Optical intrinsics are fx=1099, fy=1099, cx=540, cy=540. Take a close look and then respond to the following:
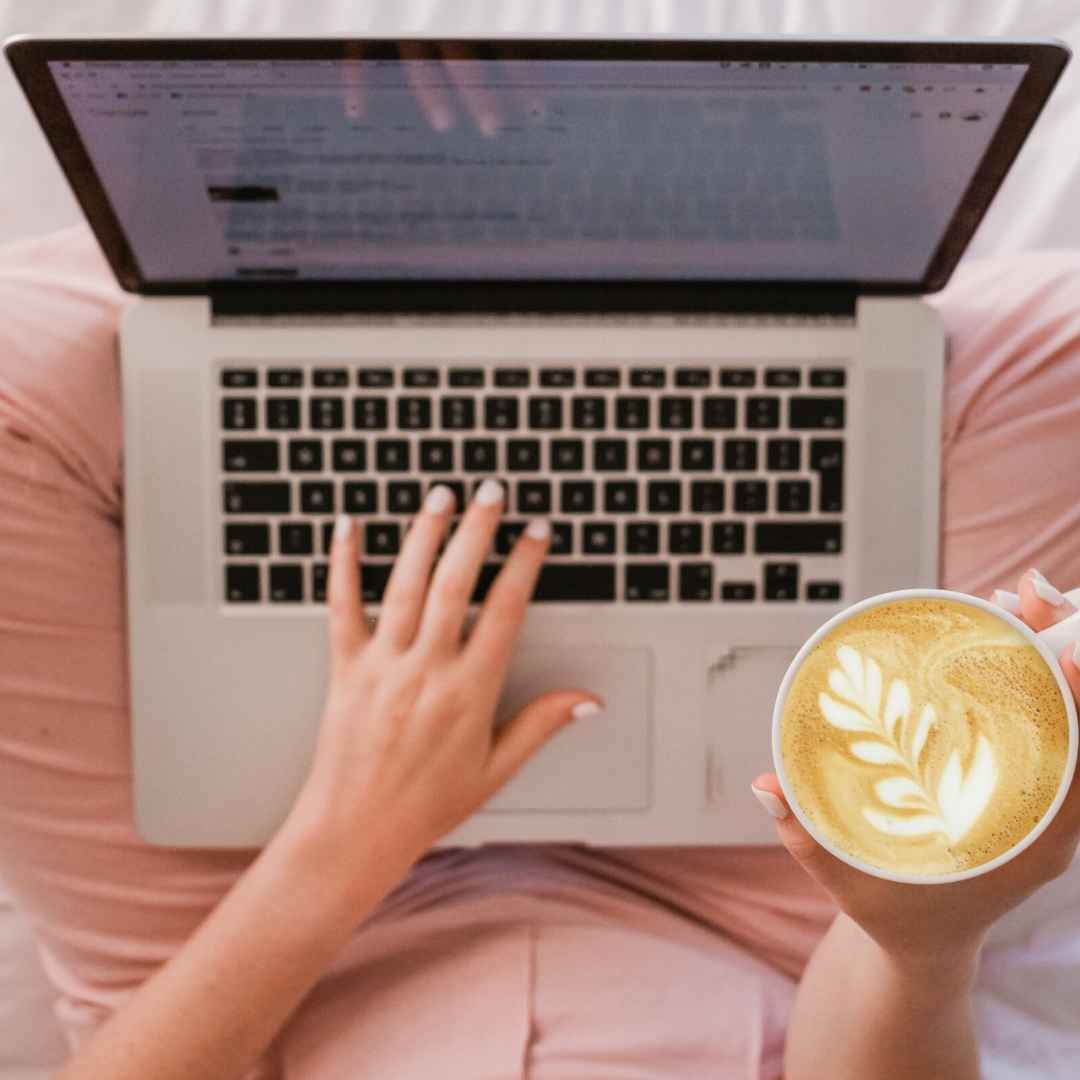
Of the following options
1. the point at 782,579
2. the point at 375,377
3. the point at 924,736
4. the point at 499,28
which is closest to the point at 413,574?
the point at 375,377

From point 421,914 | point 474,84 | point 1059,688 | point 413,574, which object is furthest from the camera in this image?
point 421,914

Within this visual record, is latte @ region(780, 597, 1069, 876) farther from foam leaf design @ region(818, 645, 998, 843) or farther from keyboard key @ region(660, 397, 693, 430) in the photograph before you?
keyboard key @ region(660, 397, 693, 430)

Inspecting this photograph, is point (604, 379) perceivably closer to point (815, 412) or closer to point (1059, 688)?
point (815, 412)

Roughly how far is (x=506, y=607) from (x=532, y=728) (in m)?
0.08

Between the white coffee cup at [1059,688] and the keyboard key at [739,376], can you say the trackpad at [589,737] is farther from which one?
the white coffee cup at [1059,688]

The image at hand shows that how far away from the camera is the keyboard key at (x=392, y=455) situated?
2.30 ft

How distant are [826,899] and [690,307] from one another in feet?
1.36

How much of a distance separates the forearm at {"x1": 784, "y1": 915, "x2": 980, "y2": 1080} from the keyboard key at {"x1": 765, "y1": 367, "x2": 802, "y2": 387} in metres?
0.32

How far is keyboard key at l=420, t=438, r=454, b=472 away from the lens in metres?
0.70

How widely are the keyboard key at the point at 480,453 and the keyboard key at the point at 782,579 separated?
0.19m

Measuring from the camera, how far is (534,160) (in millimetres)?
623

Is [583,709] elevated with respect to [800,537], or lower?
lower

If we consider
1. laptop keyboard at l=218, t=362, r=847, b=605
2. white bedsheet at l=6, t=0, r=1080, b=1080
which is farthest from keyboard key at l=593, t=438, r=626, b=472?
white bedsheet at l=6, t=0, r=1080, b=1080

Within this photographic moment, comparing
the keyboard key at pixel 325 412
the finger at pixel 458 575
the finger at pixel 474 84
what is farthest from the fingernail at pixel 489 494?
the finger at pixel 474 84
